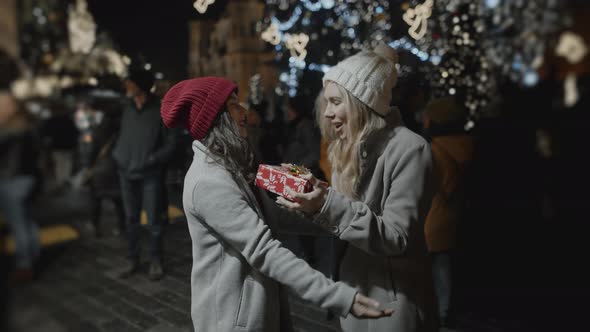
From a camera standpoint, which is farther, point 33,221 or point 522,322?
point 522,322

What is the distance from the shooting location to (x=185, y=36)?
284 centimetres

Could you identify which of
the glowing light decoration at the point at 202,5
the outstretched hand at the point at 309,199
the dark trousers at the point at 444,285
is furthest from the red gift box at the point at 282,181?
the dark trousers at the point at 444,285

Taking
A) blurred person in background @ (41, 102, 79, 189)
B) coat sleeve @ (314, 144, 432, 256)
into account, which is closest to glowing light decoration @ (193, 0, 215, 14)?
blurred person in background @ (41, 102, 79, 189)

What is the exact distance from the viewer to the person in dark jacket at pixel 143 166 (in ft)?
11.1

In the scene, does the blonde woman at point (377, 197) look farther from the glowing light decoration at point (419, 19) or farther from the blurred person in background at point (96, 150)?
the glowing light decoration at point (419, 19)

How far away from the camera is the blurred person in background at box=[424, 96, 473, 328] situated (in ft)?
12.4

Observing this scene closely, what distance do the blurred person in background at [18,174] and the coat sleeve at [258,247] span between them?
0.63 meters

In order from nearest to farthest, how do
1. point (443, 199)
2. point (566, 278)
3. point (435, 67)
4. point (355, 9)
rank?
point (443, 199) → point (566, 278) → point (355, 9) → point (435, 67)

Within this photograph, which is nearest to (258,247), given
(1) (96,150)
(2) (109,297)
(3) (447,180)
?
(2) (109,297)

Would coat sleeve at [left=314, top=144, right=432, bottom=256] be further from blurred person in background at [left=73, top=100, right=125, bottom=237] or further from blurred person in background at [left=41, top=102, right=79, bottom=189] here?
blurred person in background at [left=73, top=100, right=125, bottom=237]

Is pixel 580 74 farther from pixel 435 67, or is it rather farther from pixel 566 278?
pixel 435 67

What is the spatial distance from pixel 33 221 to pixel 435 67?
6518mm

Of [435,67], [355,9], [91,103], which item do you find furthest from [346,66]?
[435,67]

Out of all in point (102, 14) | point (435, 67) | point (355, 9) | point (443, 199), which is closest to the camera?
point (102, 14)
